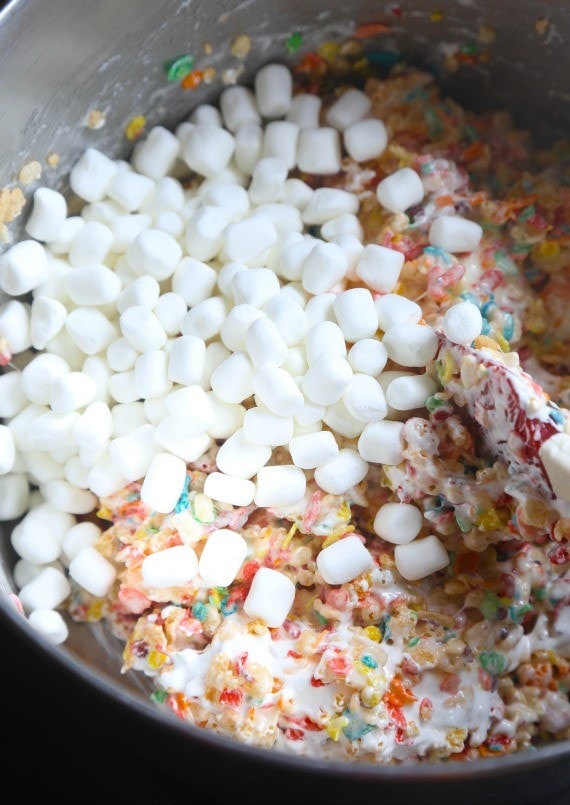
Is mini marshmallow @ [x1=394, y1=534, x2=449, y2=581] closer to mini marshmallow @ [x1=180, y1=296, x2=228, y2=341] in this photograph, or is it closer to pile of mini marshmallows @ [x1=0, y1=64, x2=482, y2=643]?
pile of mini marshmallows @ [x1=0, y1=64, x2=482, y2=643]

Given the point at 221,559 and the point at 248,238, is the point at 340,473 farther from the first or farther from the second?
the point at 248,238

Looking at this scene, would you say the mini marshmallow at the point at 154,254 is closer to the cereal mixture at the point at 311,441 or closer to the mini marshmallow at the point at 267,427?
the cereal mixture at the point at 311,441

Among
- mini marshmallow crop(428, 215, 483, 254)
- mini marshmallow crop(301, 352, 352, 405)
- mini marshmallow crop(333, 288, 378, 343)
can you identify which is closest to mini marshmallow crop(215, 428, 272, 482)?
mini marshmallow crop(301, 352, 352, 405)

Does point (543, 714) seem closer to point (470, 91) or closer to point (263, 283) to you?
point (263, 283)

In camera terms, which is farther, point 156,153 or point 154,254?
point 156,153

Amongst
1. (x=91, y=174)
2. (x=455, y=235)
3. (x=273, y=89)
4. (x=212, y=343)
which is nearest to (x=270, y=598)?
(x=212, y=343)

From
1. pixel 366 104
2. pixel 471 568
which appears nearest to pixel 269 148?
pixel 366 104
